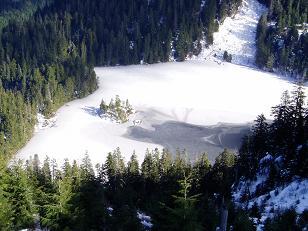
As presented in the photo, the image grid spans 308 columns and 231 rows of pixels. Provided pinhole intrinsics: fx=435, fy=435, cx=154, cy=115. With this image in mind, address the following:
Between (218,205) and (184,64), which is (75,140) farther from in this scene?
(184,64)

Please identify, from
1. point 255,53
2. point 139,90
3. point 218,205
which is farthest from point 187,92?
point 218,205

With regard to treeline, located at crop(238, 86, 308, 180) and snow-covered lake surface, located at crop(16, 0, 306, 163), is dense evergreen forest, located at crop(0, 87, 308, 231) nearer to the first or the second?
treeline, located at crop(238, 86, 308, 180)

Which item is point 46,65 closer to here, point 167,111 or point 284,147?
point 167,111

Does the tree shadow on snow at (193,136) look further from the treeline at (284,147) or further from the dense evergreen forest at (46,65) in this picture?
the treeline at (284,147)

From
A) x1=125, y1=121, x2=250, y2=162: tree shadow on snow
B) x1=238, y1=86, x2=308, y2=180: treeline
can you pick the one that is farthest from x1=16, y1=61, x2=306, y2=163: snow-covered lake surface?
x1=238, y1=86, x2=308, y2=180: treeline

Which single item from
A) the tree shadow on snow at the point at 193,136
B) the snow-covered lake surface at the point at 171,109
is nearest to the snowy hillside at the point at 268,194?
the snow-covered lake surface at the point at 171,109
